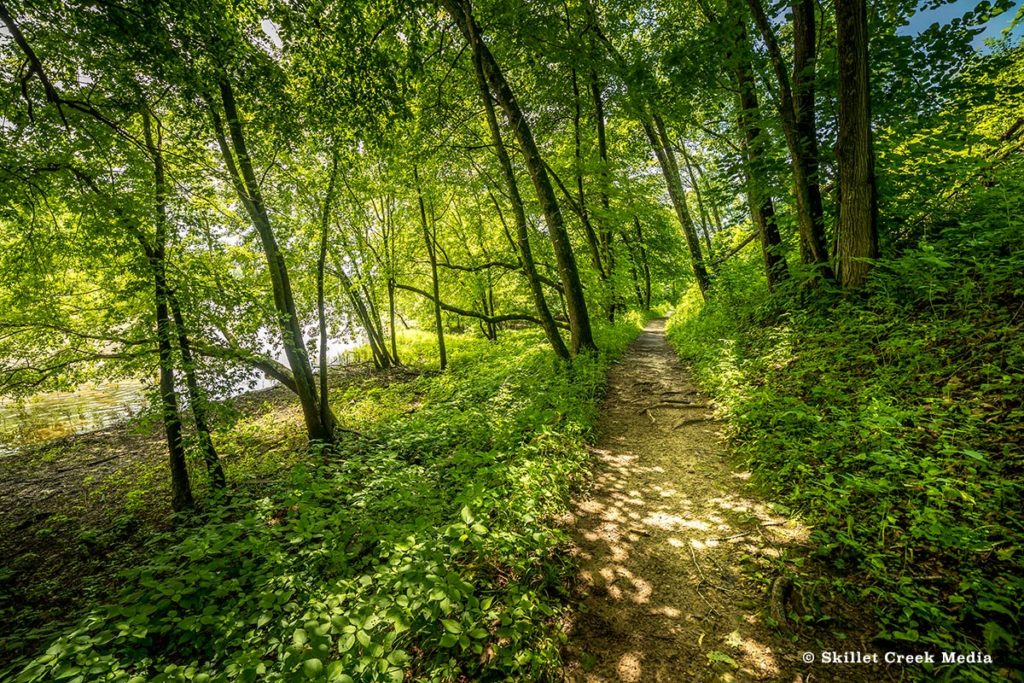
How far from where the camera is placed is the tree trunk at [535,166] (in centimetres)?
796

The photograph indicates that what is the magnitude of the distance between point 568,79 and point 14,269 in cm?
1368

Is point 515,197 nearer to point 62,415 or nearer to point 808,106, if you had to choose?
point 808,106

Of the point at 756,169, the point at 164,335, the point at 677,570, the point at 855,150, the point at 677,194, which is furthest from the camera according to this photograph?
the point at 677,194

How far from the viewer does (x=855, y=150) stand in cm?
532

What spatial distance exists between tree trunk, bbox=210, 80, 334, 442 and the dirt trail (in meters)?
6.76

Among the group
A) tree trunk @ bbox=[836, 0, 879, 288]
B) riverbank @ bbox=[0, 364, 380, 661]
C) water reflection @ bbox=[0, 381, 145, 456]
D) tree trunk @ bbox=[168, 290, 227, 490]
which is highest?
tree trunk @ bbox=[836, 0, 879, 288]

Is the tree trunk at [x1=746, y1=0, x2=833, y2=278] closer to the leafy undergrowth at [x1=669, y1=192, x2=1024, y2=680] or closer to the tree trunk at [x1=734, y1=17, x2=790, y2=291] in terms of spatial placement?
the tree trunk at [x1=734, y1=17, x2=790, y2=291]

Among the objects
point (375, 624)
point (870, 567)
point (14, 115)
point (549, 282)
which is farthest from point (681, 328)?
point (14, 115)

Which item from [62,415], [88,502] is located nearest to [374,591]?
[88,502]

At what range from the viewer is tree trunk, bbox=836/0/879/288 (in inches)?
201

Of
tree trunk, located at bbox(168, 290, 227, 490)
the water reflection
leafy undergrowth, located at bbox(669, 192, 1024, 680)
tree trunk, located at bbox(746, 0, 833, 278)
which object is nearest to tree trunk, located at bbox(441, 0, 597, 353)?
leafy undergrowth, located at bbox(669, 192, 1024, 680)

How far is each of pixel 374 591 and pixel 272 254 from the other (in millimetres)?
7493

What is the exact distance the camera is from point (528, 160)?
29.8 ft

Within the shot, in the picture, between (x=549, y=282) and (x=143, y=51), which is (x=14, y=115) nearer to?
(x=143, y=51)
